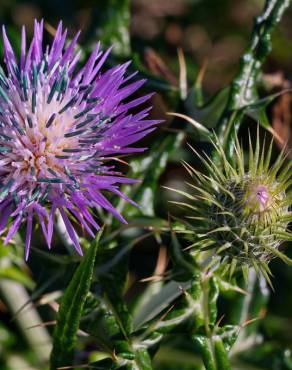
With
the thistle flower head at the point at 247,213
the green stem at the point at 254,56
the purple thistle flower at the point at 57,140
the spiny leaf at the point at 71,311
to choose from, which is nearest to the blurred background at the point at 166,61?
the green stem at the point at 254,56

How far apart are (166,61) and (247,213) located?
3.48 meters

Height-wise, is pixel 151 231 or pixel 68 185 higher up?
Answer: pixel 68 185

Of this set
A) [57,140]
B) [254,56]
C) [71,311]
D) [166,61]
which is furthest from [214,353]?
[166,61]

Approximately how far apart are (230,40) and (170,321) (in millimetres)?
3921

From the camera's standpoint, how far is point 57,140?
8.81ft

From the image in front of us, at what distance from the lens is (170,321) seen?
3.02 metres

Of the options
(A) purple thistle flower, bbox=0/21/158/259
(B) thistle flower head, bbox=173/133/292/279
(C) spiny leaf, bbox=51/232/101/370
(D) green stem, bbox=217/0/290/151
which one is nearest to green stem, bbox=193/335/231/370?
(B) thistle flower head, bbox=173/133/292/279

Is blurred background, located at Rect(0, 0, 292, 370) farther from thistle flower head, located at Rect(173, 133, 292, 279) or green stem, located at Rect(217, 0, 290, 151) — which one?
thistle flower head, located at Rect(173, 133, 292, 279)

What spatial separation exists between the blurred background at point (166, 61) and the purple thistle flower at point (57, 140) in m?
0.70

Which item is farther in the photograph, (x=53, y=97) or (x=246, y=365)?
(x=246, y=365)

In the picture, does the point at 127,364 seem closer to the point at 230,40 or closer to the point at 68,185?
the point at 68,185

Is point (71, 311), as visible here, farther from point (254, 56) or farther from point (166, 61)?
point (166, 61)

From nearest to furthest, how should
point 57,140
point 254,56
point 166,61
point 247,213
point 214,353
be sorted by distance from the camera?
point 247,213
point 57,140
point 214,353
point 254,56
point 166,61

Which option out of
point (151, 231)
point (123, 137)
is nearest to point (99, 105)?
point (123, 137)
